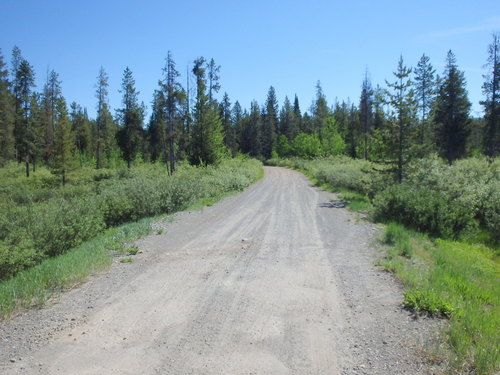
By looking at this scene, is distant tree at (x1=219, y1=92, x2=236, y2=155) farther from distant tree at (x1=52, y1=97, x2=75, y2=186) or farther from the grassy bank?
the grassy bank

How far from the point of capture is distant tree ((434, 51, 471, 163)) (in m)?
43.4

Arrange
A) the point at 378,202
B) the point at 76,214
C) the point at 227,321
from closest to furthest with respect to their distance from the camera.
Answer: the point at 227,321 < the point at 76,214 < the point at 378,202

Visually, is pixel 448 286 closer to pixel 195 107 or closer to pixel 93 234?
pixel 93 234

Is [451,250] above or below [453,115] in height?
below

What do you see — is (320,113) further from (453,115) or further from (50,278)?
(50,278)

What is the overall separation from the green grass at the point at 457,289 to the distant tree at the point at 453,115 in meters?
38.1

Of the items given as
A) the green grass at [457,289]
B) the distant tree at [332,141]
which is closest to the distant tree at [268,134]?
the distant tree at [332,141]

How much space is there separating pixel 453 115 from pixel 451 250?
134 ft

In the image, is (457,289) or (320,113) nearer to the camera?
(457,289)

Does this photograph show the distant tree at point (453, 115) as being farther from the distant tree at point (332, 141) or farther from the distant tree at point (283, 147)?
the distant tree at point (283, 147)

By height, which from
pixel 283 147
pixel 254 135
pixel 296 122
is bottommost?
pixel 283 147

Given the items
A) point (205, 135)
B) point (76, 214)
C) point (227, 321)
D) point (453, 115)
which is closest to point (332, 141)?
point (453, 115)

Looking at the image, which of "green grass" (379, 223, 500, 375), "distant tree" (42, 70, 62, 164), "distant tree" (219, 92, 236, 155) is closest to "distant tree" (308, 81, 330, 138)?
"distant tree" (219, 92, 236, 155)

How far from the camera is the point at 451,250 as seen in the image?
9727 mm
